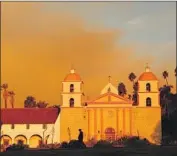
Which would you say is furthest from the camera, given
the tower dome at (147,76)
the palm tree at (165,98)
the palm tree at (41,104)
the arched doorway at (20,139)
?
the palm tree at (41,104)

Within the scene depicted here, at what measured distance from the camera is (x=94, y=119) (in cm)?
5306

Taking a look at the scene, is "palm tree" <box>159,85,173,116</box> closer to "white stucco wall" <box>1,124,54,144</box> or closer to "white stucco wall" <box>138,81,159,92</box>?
"white stucco wall" <box>138,81,159,92</box>

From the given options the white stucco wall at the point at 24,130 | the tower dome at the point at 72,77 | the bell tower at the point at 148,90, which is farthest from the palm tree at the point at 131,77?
the white stucco wall at the point at 24,130

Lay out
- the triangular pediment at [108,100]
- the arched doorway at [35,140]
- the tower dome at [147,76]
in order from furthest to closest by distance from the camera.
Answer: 1. the tower dome at [147,76]
2. the arched doorway at [35,140]
3. the triangular pediment at [108,100]

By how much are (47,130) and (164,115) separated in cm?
1360

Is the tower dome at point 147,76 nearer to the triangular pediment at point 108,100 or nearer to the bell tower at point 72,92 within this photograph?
the triangular pediment at point 108,100

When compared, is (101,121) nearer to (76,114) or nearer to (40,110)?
(76,114)

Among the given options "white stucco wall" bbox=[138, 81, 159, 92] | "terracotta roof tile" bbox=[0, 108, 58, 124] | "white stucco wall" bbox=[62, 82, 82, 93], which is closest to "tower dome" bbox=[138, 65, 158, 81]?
"white stucco wall" bbox=[138, 81, 159, 92]

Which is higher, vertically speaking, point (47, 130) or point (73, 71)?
point (73, 71)

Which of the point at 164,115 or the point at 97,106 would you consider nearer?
the point at 97,106

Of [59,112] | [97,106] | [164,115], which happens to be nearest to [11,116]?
[59,112]

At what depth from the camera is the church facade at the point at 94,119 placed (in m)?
52.7

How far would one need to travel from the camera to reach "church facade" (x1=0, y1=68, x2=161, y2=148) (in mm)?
52656

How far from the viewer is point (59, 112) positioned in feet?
179
